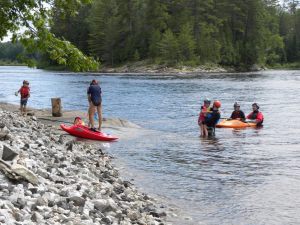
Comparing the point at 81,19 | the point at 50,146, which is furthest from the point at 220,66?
the point at 50,146

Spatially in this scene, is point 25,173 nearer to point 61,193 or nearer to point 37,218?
point 61,193

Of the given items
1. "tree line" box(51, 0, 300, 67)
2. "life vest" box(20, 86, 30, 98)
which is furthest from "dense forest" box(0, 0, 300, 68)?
"life vest" box(20, 86, 30, 98)

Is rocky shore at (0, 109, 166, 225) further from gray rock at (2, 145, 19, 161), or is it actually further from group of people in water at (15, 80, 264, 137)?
group of people in water at (15, 80, 264, 137)

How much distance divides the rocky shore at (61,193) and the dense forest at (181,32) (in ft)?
294

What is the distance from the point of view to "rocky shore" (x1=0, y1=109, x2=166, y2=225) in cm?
693

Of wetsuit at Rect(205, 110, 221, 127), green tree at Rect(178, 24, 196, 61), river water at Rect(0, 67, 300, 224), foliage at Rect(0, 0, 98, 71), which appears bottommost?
river water at Rect(0, 67, 300, 224)

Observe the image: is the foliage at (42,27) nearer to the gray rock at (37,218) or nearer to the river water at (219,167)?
the river water at (219,167)

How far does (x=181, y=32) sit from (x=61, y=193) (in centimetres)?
9772

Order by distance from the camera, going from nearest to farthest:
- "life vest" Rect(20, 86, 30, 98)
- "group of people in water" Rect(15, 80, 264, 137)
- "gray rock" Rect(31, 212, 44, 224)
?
"gray rock" Rect(31, 212, 44, 224), "group of people in water" Rect(15, 80, 264, 137), "life vest" Rect(20, 86, 30, 98)

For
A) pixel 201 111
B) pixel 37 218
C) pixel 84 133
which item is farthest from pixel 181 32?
pixel 37 218

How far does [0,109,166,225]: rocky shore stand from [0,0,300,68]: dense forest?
89.6m

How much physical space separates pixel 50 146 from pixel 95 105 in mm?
6676

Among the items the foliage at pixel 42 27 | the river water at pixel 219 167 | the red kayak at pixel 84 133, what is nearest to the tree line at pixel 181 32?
the river water at pixel 219 167

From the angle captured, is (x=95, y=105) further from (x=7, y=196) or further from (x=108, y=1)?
(x=108, y=1)
